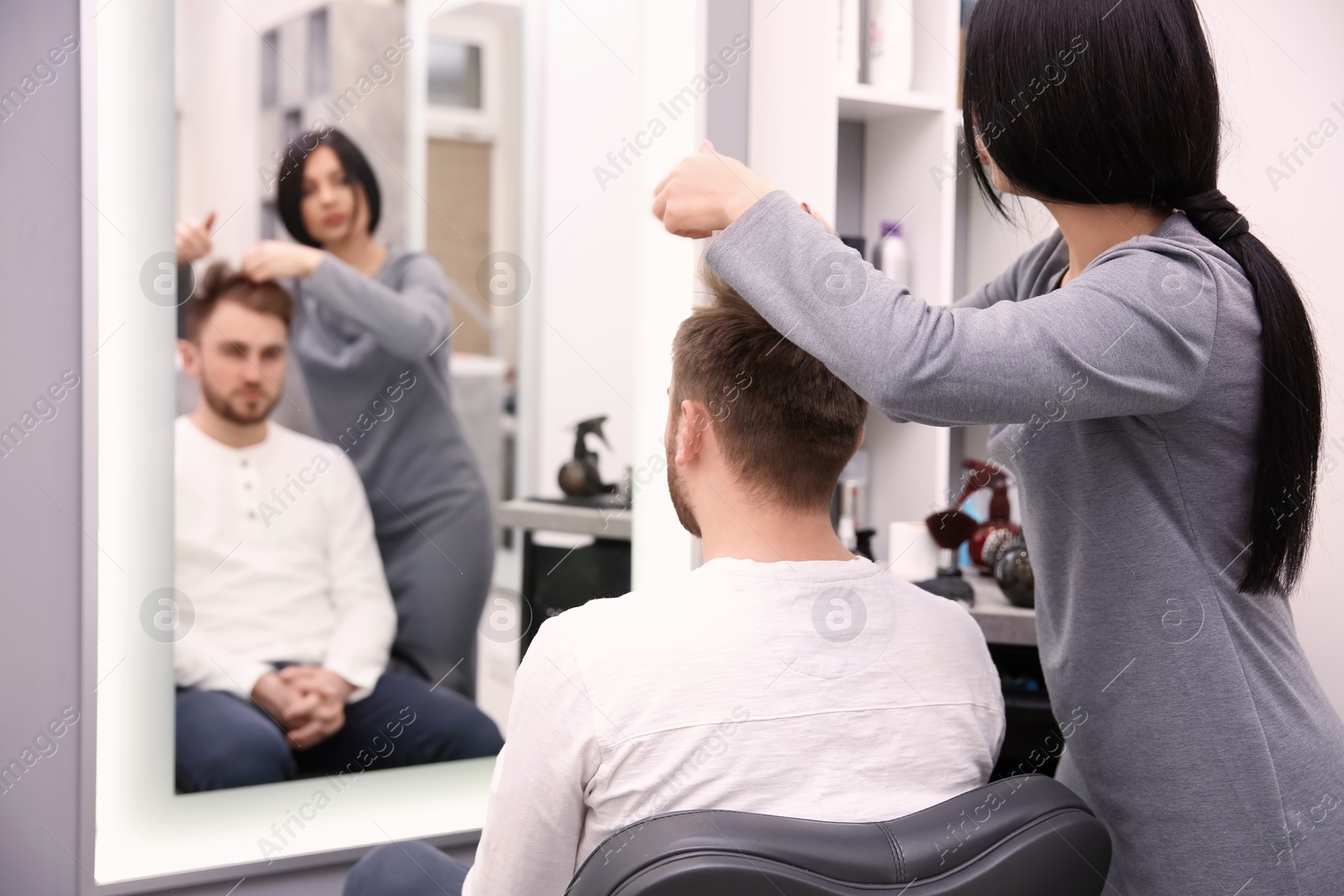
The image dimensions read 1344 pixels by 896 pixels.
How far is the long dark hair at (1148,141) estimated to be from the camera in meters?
0.86

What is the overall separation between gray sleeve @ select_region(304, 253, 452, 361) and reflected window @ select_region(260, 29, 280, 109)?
30 cm

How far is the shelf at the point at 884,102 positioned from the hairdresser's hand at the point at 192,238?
48.6 inches

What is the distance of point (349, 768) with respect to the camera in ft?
6.77

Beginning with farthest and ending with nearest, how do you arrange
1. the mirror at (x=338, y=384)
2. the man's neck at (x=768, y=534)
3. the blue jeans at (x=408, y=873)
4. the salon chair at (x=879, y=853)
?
the mirror at (x=338, y=384) < the blue jeans at (x=408, y=873) < the man's neck at (x=768, y=534) < the salon chair at (x=879, y=853)

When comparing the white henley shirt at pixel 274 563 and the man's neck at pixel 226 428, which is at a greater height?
the man's neck at pixel 226 428

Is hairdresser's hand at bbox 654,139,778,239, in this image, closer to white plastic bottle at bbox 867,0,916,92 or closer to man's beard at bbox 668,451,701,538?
man's beard at bbox 668,451,701,538

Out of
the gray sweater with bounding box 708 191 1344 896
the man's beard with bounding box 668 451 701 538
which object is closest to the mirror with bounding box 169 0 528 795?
the man's beard with bounding box 668 451 701 538

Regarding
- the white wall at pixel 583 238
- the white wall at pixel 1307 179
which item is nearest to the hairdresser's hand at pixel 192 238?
the white wall at pixel 583 238

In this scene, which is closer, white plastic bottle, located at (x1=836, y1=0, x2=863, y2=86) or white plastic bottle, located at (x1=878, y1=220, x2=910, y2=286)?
white plastic bottle, located at (x1=836, y1=0, x2=863, y2=86)

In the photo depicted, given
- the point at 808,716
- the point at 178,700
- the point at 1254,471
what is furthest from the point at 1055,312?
the point at 178,700

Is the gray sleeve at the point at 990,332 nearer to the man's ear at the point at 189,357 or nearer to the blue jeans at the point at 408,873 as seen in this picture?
the blue jeans at the point at 408,873

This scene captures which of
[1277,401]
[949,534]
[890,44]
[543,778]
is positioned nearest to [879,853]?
[543,778]

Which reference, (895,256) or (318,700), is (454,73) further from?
(318,700)

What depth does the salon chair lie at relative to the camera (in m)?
0.72
